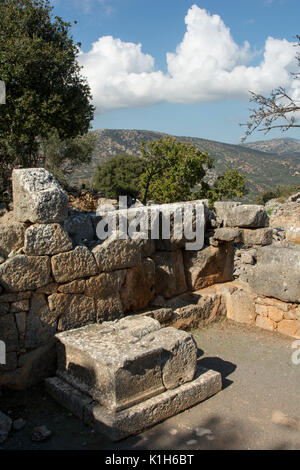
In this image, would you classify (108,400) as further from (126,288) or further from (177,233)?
(177,233)

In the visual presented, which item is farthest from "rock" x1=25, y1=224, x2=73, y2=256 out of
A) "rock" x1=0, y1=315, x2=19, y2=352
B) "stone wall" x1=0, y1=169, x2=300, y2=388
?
"rock" x1=0, y1=315, x2=19, y2=352

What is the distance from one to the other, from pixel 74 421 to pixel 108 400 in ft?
1.56

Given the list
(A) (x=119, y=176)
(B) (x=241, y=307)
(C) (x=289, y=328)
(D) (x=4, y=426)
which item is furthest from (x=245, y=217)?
(A) (x=119, y=176)

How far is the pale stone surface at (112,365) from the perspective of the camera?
3.92 meters

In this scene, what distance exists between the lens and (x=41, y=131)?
552 inches

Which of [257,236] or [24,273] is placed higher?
[257,236]

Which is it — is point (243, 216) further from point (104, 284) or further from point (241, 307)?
point (104, 284)

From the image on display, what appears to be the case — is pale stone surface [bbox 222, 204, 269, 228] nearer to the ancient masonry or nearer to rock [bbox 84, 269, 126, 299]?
the ancient masonry

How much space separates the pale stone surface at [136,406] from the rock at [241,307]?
7.65ft

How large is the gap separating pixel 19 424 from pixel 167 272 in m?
3.18

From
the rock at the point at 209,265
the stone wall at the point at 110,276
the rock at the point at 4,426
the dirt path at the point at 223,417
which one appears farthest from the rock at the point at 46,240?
the rock at the point at 209,265

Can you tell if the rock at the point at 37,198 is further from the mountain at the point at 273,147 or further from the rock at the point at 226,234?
the mountain at the point at 273,147

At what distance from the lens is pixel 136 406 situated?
3.99 metres
